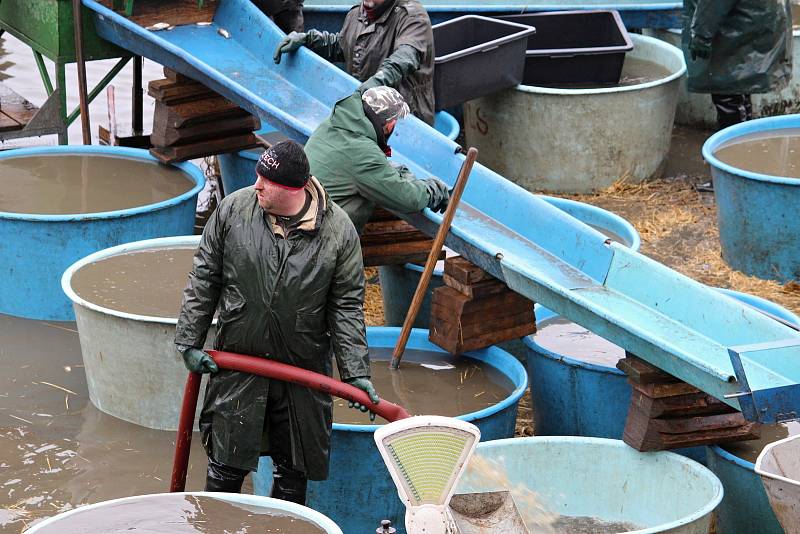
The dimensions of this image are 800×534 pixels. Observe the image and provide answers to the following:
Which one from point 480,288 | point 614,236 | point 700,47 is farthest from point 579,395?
point 700,47

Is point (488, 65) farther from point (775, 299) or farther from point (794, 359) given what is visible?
point (794, 359)

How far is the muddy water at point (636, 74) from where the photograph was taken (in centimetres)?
1058

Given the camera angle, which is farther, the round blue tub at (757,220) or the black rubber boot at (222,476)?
the round blue tub at (757,220)

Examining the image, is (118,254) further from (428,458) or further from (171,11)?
(428,458)

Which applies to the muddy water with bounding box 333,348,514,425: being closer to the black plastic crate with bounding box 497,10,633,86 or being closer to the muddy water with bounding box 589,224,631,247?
the muddy water with bounding box 589,224,631,247

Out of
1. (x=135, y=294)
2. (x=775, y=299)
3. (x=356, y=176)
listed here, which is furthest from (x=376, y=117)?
(x=775, y=299)

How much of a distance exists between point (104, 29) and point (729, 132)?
429cm

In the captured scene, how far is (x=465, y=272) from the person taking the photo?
630 centimetres

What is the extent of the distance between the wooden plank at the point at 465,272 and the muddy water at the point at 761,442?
4.63 ft

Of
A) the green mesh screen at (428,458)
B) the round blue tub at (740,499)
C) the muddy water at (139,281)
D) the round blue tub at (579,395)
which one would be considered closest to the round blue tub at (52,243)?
the muddy water at (139,281)

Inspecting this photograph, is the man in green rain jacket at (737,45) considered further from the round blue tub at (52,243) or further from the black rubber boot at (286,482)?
the black rubber boot at (286,482)

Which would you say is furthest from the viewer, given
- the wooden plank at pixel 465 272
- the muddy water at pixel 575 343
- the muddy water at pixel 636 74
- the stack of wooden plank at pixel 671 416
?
the muddy water at pixel 636 74

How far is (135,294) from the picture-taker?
22.7ft

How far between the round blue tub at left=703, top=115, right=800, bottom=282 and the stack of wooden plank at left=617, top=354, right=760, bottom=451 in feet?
9.33
